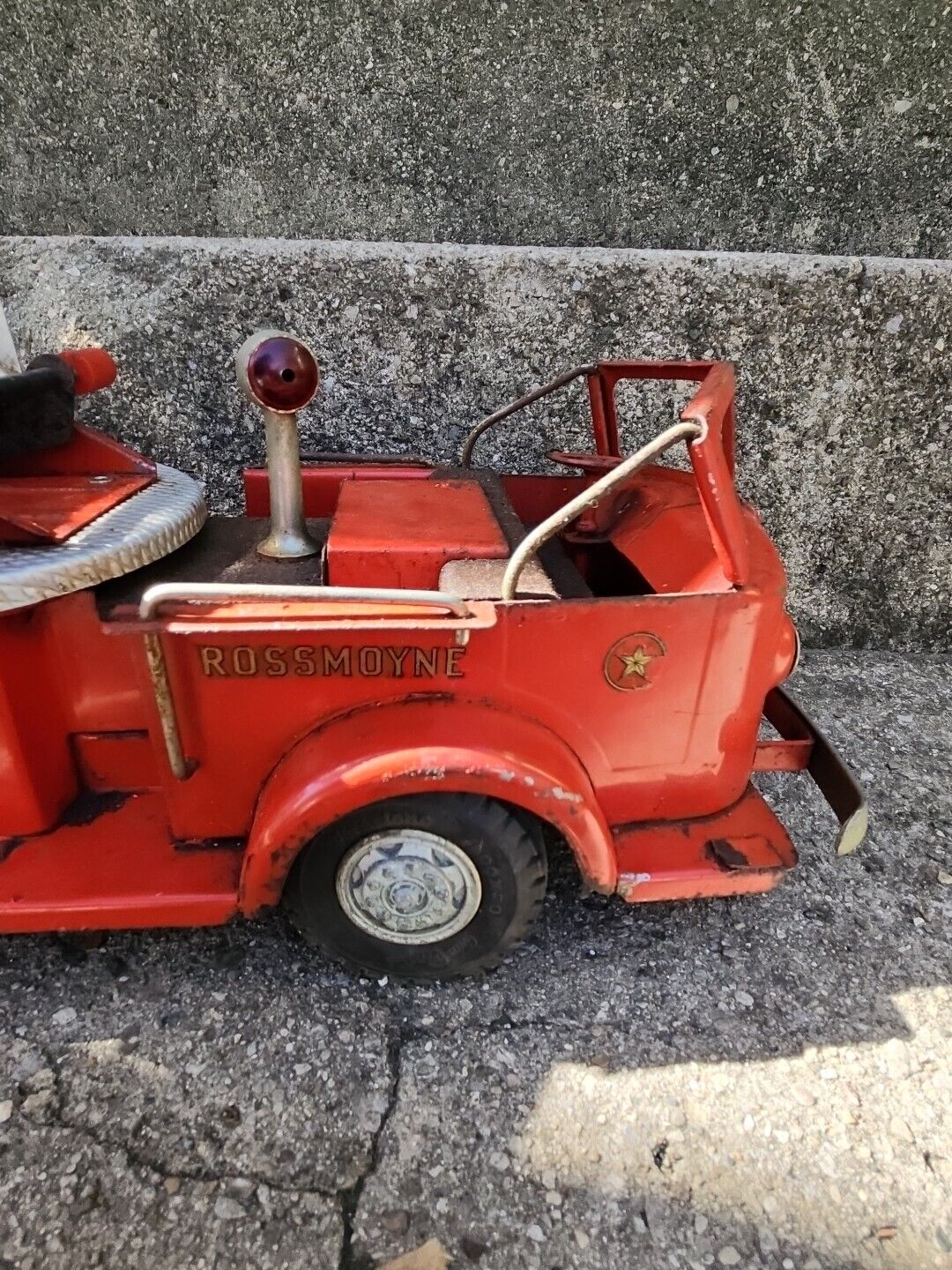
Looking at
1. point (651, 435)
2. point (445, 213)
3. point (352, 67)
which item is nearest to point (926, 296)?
point (651, 435)

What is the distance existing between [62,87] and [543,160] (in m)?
1.89

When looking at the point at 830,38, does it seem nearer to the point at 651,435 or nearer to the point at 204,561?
the point at 651,435

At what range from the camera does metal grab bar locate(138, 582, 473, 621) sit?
1435 millimetres

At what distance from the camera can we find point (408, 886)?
5.67ft

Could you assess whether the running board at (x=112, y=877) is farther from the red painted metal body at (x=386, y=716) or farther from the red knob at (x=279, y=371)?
the red knob at (x=279, y=371)

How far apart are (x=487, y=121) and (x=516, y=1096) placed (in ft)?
11.1

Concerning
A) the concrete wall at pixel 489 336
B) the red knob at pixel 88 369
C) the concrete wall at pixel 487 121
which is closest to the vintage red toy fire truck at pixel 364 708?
the red knob at pixel 88 369

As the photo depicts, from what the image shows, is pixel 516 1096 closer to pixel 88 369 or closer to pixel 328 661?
pixel 328 661

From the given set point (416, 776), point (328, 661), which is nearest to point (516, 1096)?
point (416, 776)

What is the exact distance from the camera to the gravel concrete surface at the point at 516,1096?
1436 millimetres

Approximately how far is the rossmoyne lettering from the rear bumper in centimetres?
91

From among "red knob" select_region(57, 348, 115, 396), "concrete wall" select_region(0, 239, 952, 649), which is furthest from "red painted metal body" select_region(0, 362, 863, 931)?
"concrete wall" select_region(0, 239, 952, 649)

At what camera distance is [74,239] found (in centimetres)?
273

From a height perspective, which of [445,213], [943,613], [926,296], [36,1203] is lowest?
[36,1203]
